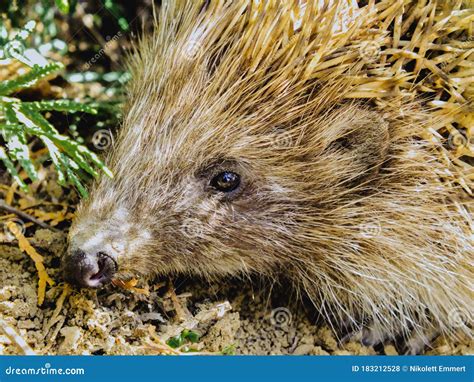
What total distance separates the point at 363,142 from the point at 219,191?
0.60 metres

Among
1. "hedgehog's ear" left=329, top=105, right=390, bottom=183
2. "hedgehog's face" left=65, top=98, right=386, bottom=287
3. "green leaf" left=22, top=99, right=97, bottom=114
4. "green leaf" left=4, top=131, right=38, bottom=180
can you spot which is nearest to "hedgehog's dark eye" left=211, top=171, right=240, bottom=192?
"hedgehog's face" left=65, top=98, right=386, bottom=287

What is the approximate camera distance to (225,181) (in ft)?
8.64

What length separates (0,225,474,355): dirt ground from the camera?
8.39ft

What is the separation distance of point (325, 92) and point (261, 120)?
26 cm

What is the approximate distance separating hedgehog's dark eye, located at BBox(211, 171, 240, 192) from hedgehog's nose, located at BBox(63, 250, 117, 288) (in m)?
0.49

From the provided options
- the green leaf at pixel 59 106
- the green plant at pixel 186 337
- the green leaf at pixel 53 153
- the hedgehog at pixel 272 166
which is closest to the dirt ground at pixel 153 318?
the green plant at pixel 186 337

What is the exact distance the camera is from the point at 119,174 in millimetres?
2623

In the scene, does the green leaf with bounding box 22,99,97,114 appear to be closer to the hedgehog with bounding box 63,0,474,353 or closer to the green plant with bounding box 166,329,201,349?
the hedgehog with bounding box 63,0,474,353

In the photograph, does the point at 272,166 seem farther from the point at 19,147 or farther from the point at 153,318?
the point at 19,147

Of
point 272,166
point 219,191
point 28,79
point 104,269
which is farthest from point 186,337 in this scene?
point 28,79

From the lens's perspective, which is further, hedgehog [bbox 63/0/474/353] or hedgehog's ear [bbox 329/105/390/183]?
hedgehog's ear [bbox 329/105/390/183]

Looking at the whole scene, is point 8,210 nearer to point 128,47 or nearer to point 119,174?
point 119,174

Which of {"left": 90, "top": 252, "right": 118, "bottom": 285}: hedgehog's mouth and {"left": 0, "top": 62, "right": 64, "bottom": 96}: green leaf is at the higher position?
{"left": 0, "top": 62, "right": 64, "bottom": 96}: green leaf

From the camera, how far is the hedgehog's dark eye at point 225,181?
2.63 metres
